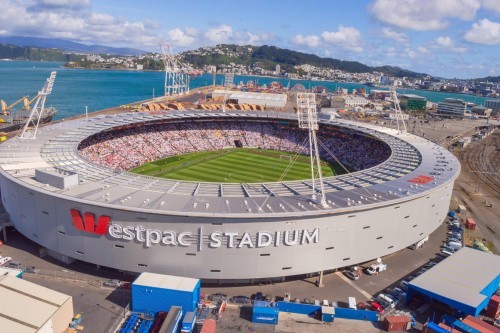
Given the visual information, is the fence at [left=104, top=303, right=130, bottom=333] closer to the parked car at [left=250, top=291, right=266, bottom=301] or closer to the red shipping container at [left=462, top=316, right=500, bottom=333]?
the parked car at [left=250, top=291, right=266, bottom=301]

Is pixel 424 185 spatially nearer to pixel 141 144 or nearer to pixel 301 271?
pixel 301 271

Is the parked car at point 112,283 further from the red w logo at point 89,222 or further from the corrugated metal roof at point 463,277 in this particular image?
the corrugated metal roof at point 463,277

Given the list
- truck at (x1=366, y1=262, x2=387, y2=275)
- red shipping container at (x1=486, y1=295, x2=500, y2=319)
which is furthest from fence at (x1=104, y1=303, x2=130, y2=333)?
red shipping container at (x1=486, y1=295, x2=500, y2=319)

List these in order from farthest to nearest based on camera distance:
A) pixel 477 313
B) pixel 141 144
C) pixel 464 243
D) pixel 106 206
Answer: pixel 141 144 → pixel 464 243 → pixel 106 206 → pixel 477 313

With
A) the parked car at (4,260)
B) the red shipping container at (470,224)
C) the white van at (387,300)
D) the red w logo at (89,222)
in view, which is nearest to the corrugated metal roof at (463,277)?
the white van at (387,300)

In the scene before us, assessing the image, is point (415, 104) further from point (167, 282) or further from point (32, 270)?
point (32, 270)

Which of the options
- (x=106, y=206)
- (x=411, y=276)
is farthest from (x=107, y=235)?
(x=411, y=276)
